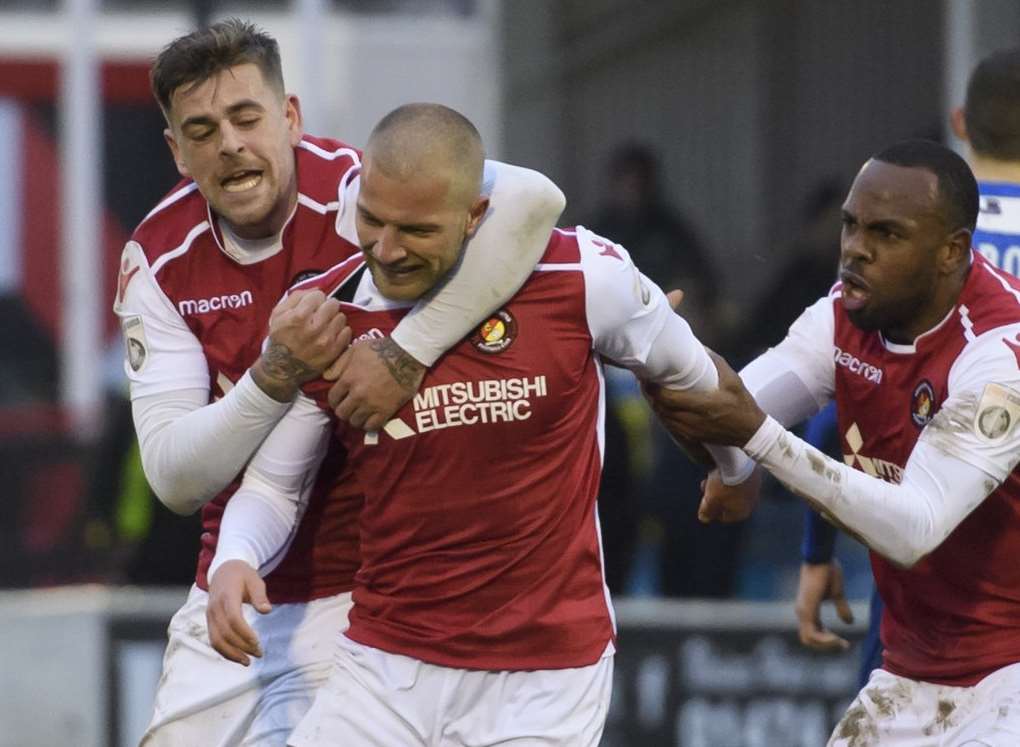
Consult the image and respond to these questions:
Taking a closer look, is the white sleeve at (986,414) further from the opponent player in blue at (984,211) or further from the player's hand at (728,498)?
the opponent player in blue at (984,211)

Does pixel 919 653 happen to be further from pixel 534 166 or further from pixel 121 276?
pixel 534 166

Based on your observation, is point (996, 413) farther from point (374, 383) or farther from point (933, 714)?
point (374, 383)

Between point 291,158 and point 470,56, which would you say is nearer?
point 291,158

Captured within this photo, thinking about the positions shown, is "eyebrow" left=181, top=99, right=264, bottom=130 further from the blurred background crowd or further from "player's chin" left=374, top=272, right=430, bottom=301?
the blurred background crowd

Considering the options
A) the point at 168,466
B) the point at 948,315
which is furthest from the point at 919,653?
the point at 168,466

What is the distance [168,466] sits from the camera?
4.62 m

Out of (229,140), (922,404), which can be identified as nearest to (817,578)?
(922,404)

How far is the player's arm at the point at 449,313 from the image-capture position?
433 cm

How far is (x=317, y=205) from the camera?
193 inches

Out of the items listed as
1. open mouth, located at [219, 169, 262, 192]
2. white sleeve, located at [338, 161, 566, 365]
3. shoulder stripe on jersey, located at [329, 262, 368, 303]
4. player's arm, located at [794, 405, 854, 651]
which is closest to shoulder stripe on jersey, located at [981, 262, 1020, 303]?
player's arm, located at [794, 405, 854, 651]

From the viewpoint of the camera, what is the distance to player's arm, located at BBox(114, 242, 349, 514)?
437cm

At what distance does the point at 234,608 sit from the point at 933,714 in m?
1.67

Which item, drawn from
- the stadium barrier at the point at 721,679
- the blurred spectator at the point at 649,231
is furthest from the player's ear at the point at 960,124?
the blurred spectator at the point at 649,231

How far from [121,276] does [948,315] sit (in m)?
1.98
